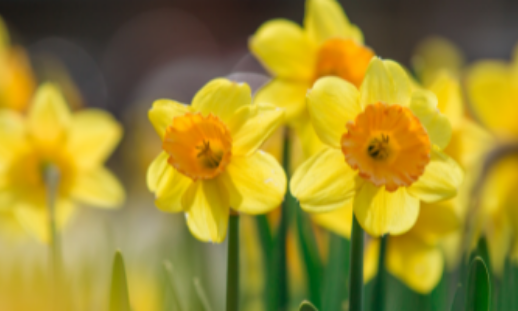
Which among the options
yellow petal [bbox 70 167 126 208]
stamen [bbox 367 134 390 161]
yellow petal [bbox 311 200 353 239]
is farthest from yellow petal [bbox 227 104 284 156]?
yellow petal [bbox 70 167 126 208]

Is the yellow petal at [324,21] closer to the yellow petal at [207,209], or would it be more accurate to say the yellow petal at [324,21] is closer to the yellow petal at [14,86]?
the yellow petal at [207,209]

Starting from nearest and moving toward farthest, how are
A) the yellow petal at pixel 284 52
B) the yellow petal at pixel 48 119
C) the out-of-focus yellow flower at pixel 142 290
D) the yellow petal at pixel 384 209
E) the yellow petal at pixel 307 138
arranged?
the yellow petal at pixel 384 209, the yellow petal at pixel 307 138, the yellow petal at pixel 284 52, the yellow petal at pixel 48 119, the out-of-focus yellow flower at pixel 142 290

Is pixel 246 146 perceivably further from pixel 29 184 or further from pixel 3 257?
pixel 3 257

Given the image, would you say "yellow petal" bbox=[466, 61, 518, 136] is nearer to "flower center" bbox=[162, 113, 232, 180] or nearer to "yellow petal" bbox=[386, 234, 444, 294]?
"yellow petal" bbox=[386, 234, 444, 294]

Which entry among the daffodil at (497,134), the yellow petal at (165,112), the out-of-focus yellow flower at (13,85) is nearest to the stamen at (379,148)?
the yellow petal at (165,112)

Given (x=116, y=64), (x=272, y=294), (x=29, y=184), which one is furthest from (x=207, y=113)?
(x=116, y=64)

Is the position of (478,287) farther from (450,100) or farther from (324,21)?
(324,21)

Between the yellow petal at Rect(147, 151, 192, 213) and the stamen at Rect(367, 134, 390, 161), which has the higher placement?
the stamen at Rect(367, 134, 390, 161)
